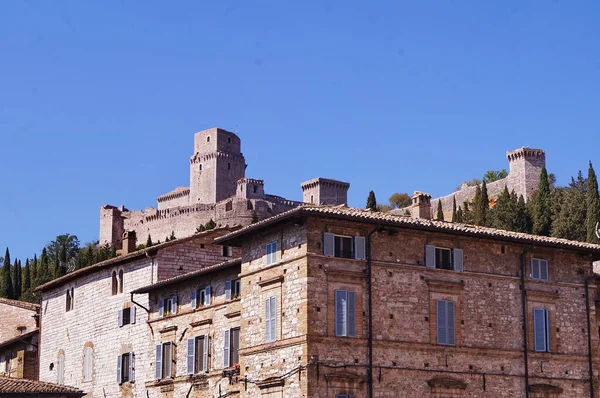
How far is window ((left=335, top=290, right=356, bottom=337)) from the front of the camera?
33656 millimetres

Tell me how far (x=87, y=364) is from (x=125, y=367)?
402cm

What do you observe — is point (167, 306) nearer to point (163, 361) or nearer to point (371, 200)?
point (163, 361)

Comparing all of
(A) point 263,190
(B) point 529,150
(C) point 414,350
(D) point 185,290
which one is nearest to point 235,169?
(A) point 263,190

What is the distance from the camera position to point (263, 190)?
14088cm

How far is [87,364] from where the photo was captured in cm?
5022

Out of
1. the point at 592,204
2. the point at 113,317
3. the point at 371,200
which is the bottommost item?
the point at 113,317

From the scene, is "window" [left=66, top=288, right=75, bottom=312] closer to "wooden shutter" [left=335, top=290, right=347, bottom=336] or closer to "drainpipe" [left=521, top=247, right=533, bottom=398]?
"wooden shutter" [left=335, top=290, right=347, bottom=336]

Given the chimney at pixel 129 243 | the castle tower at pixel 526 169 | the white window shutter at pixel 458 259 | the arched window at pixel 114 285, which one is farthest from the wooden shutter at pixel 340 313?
the castle tower at pixel 526 169

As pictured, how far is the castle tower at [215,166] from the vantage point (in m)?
148

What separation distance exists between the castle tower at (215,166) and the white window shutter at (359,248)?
11176cm

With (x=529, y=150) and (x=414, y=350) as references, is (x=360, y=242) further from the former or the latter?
(x=529, y=150)

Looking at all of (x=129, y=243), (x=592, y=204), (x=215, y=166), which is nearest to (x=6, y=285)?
(x=215, y=166)

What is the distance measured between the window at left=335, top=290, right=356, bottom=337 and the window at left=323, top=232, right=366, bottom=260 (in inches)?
47.7

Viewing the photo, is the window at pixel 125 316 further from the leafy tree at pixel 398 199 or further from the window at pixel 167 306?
the leafy tree at pixel 398 199
